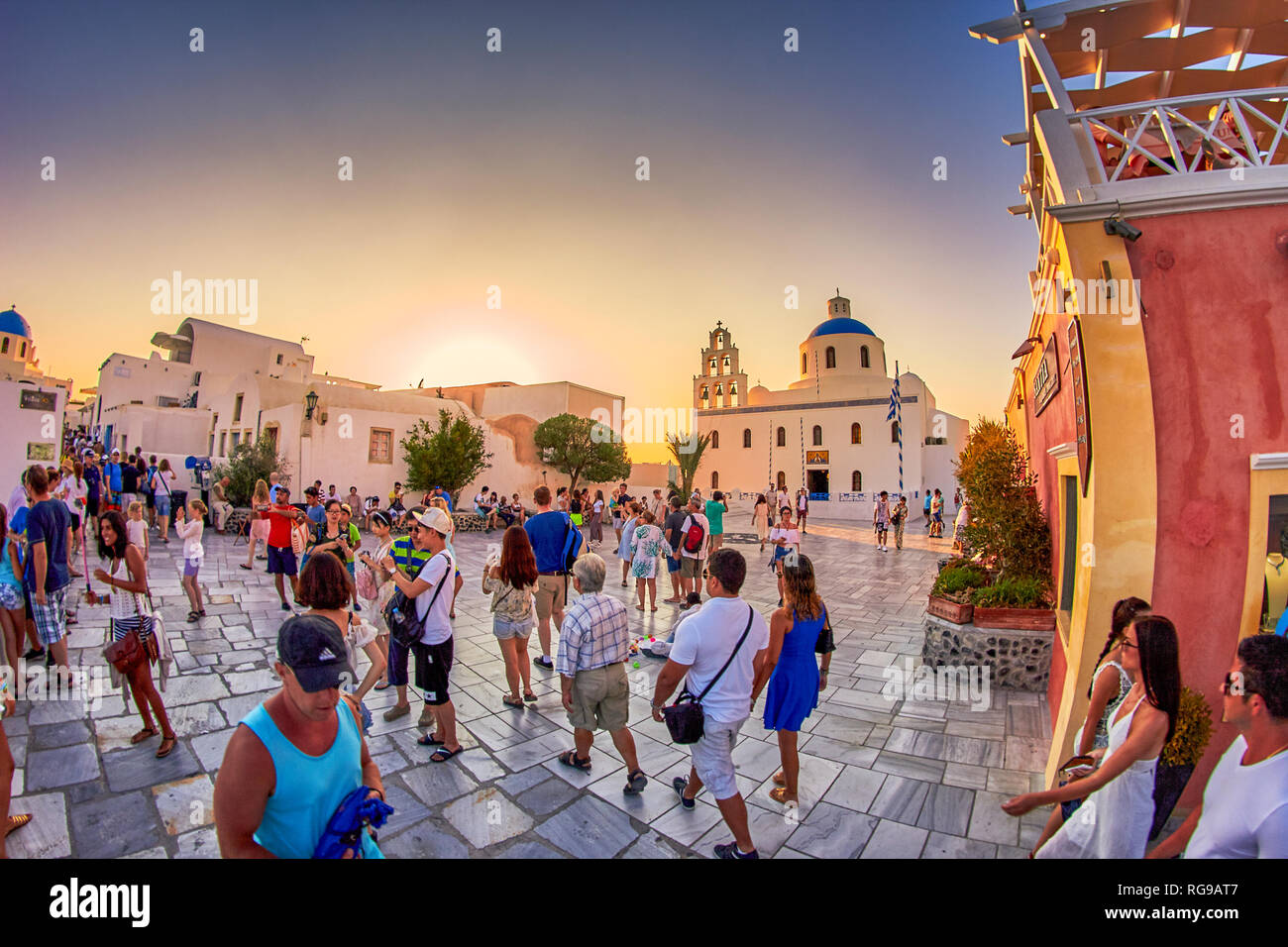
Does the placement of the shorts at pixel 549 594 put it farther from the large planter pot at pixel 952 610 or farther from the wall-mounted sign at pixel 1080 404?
the wall-mounted sign at pixel 1080 404

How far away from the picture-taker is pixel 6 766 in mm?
2373

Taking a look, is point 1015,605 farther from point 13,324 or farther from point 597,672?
point 13,324

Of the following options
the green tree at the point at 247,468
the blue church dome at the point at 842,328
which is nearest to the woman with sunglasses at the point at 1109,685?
the green tree at the point at 247,468

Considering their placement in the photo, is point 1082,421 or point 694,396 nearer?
point 1082,421

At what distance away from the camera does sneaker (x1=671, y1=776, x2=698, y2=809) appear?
10.3ft

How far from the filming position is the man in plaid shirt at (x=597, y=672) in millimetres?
3215

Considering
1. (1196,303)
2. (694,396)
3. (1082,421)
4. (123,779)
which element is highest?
(694,396)

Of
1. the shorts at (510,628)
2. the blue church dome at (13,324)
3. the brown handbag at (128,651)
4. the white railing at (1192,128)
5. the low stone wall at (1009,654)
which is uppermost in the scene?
the blue church dome at (13,324)

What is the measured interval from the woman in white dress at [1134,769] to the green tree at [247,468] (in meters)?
18.1

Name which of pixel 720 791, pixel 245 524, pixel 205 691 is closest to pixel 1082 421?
pixel 720 791

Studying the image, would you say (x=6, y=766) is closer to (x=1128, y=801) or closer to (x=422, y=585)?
(x=422, y=585)

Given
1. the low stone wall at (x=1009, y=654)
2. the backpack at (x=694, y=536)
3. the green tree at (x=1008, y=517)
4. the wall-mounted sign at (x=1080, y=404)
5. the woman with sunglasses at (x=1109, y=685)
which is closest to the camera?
the woman with sunglasses at (x=1109, y=685)

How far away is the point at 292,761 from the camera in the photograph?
4.57 feet

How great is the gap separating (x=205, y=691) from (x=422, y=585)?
270 centimetres
